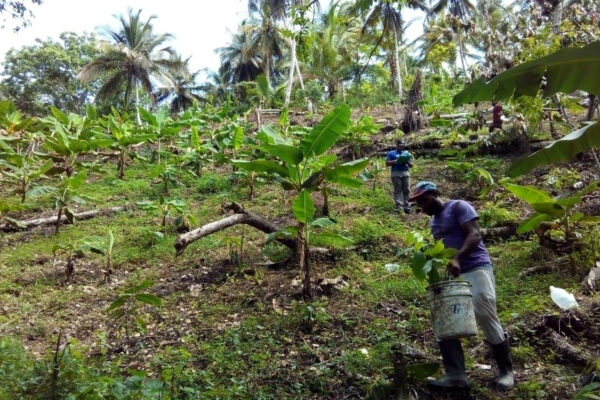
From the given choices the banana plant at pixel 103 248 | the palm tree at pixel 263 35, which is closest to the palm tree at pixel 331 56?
the palm tree at pixel 263 35

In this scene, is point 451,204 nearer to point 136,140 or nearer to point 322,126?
point 322,126

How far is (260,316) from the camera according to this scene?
194 inches

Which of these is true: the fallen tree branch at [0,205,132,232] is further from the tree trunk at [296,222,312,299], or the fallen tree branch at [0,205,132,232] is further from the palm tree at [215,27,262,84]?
the palm tree at [215,27,262,84]

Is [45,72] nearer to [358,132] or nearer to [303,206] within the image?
[358,132]

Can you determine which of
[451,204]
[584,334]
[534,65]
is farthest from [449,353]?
[534,65]

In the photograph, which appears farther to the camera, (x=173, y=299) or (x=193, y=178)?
(x=193, y=178)

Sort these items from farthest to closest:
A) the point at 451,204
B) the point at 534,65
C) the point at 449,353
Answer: the point at 451,204 → the point at 449,353 → the point at 534,65

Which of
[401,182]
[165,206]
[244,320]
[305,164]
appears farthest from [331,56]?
[244,320]

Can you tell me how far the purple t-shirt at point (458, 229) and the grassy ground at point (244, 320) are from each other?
93 cm

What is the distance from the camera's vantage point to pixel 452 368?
3266 mm

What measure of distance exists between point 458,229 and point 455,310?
72cm

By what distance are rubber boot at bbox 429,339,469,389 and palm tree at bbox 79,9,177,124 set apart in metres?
25.6

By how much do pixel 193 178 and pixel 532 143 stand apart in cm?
837

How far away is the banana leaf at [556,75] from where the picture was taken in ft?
9.22
